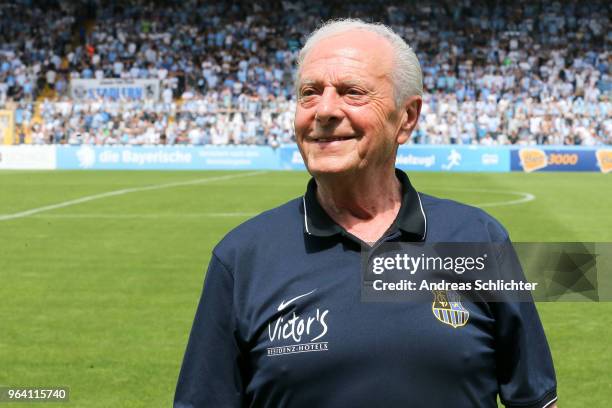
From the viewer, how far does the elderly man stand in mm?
2352

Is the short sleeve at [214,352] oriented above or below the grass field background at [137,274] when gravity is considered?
above

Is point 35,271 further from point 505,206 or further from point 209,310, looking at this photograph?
point 505,206

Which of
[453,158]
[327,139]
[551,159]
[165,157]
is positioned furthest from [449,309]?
[165,157]

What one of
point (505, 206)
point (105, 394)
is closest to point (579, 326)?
point (105, 394)

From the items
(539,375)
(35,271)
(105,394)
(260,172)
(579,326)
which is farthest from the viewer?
(260,172)

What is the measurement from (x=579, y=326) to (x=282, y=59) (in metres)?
34.8

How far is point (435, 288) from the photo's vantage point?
7.94 feet

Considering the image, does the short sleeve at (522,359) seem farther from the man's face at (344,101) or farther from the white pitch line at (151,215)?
the white pitch line at (151,215)

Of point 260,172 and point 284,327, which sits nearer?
point 284,327

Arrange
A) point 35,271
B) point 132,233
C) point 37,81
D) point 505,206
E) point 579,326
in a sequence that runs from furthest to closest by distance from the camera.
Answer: point 37,81
point 505,206
point 132,233
point 35,271
point 579,326

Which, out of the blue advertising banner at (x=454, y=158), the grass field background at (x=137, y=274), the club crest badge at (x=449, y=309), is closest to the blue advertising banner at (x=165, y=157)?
the blue advertising banner at (x=454, y=158)

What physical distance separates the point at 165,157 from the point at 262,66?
934 centimetres

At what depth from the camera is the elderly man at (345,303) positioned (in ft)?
7.72

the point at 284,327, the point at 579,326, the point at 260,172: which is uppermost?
Result: the point at 284,327
